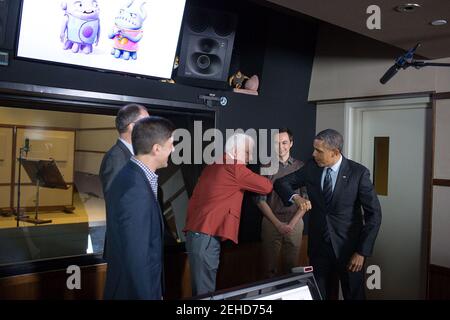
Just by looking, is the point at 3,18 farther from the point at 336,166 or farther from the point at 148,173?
the point at 336,166

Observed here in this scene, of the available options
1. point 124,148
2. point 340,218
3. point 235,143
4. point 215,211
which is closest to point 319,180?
point 340,218

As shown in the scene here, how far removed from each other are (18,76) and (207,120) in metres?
1.57

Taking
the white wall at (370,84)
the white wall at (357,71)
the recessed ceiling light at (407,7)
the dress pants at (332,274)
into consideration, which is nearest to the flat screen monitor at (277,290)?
the dress pants at (332,274)

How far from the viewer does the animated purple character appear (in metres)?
2.70

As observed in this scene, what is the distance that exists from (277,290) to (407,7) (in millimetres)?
1816

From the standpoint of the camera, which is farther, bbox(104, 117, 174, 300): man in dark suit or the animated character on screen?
the animated character on screen

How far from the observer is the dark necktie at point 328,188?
107 inches

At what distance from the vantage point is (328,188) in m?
2.74

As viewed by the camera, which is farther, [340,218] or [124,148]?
[340,218]

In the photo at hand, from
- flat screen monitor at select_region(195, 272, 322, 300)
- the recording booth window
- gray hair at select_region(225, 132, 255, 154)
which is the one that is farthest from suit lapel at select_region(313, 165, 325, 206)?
flat screen monitor at select_region(195, 272, 322, 300)

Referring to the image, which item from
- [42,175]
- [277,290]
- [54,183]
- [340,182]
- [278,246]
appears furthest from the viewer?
[278,246]

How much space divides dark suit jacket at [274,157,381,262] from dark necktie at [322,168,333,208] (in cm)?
3

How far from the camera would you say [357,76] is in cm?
405

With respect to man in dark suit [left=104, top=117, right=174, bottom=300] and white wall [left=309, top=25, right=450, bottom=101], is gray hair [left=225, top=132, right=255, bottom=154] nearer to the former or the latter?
man in dark suit [left=104, top=117, right=174, bottom=300]
